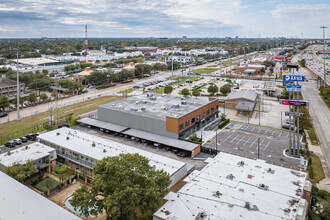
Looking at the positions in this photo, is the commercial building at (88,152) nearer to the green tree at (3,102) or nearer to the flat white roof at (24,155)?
the flat white roof at (24,155)

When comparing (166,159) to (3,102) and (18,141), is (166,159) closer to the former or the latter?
(18,141)

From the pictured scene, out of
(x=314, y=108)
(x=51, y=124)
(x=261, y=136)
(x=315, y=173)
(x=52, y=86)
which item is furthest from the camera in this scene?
(x=52, y=86)

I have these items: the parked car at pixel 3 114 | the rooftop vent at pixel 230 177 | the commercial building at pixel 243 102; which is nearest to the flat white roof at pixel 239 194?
the rooftop vent at pixel 230 177

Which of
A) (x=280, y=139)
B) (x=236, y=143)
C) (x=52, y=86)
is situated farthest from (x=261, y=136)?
(x=52, y=86)

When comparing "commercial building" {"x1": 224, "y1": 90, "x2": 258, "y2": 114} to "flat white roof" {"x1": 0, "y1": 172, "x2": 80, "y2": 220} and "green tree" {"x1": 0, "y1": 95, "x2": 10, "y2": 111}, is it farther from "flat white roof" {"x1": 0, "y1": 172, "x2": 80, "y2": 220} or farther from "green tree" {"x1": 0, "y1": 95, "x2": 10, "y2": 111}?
"green tree" {"x1": 0, "y1": 95, "x2": 10, "y2": 111}

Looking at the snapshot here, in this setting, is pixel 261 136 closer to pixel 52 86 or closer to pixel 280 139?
pixel 280 139

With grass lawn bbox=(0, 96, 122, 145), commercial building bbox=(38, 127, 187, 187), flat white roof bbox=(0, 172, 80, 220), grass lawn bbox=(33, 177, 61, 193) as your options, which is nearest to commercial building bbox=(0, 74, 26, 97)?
grass lawn bbox=(0, 96, 122, 145)

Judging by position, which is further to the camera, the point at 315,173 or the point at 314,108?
the point at 314,108
